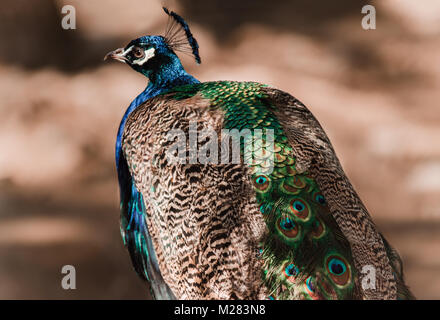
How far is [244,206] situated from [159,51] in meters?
0.95

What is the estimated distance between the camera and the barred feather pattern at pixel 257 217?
1301mm

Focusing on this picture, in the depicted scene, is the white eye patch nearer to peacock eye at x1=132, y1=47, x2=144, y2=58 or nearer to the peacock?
peacock eye at x1=132, y1=47, x2=144, y2=58

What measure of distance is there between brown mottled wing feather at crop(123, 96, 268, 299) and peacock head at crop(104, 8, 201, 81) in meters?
0.44

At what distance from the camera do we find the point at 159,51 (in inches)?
81.0

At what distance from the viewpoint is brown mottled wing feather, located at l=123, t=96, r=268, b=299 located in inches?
53.3

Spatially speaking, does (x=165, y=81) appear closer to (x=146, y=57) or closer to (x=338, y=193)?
(x=146, y=57)

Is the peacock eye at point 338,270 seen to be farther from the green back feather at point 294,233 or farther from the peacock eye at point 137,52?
the peacock eye at point 137,52

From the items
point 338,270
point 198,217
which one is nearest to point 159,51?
point 198,217

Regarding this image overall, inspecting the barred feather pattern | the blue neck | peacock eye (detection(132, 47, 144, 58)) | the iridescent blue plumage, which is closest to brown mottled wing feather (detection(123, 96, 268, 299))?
the barred feather pattern
